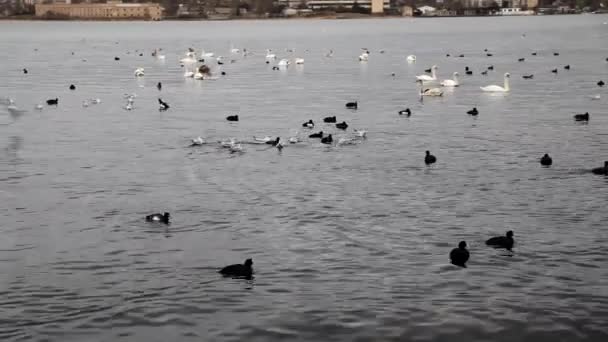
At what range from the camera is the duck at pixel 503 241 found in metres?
23.4

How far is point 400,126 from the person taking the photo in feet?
146

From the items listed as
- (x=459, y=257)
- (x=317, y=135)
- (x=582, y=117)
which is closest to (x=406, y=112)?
(x=582, y=117)

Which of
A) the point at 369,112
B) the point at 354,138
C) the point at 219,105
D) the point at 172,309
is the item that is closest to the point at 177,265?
the point at 172,309

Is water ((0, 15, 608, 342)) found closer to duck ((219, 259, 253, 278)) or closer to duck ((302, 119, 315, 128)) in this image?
duck ((219, 259, 253, 278))

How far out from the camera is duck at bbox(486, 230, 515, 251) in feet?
76.7

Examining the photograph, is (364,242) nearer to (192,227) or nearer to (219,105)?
(192,227)

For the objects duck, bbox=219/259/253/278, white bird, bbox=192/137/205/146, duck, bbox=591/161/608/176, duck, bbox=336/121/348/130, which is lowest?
duck, bbox=219/259/253/278

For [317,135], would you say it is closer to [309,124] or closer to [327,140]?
[327,140]

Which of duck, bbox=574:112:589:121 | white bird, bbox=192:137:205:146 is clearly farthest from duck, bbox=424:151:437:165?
duck, bbox=574:112:589:121

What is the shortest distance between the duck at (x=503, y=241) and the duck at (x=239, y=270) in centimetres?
600

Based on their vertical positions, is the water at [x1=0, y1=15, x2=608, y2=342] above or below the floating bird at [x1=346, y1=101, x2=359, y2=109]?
below

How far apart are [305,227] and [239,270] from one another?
4.35 m

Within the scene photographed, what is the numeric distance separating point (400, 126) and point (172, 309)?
26195mm

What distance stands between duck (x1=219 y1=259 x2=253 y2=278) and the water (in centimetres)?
39
